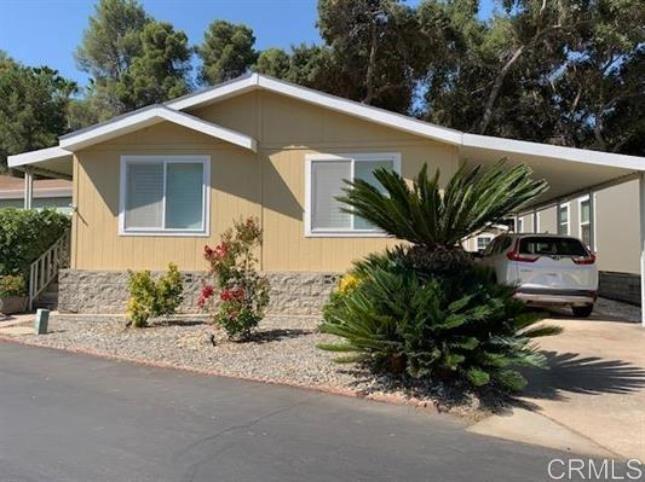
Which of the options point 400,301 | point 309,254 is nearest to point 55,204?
point 309,254

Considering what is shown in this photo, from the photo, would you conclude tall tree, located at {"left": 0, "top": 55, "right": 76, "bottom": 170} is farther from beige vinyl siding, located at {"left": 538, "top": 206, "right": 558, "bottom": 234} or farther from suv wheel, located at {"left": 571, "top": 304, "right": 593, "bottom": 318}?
suv wheel, located at {"left": 571, "top": 304, "right": 593, "bottom": 318}

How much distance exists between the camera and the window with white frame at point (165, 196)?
13031 millimetres

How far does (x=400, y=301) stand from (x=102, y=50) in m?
36.2

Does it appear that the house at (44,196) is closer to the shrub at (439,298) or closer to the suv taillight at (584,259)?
the suv taillight at (584,259)

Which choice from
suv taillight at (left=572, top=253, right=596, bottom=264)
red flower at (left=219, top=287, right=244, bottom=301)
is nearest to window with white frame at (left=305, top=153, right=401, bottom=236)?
red flower at (left=219, top=287, right=244, bottom=301)

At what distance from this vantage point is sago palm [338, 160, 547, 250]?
7.25m

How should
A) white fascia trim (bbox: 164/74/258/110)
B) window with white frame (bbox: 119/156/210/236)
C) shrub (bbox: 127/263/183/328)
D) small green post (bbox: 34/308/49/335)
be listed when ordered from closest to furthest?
small green post (bbox: 34/308/49/335) < shrub (bbox: 127/263/183/328) < white fascia trim (bbox: 164/74/258/110) < window with white frame (bbox: 119/156/210/236)

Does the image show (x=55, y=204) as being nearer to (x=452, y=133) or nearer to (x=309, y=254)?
(x=309, y=254)

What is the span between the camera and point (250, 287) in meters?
9.92

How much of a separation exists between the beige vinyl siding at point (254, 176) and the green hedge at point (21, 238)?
4.52 feet

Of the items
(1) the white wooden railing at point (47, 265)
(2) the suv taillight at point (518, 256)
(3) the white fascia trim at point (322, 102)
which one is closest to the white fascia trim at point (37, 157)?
(1) the white wooden railing at point (47, 265)

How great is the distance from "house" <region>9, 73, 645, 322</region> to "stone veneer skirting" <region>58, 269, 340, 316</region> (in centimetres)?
2

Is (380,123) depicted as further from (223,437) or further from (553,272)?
(223,437)

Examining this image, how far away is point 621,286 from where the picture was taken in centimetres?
1706
